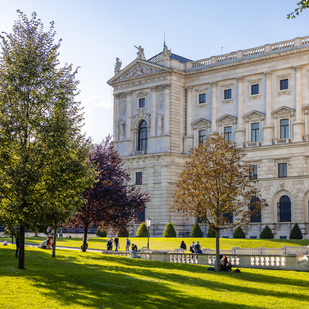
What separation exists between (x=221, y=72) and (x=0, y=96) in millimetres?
48385

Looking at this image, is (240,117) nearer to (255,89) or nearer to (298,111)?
(255,89)

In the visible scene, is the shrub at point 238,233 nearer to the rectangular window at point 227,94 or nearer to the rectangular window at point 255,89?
the rectangular window at point 255,89

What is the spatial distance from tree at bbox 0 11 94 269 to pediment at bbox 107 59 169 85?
4645 centimetres

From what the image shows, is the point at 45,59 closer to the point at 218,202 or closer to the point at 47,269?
the point at 47,269

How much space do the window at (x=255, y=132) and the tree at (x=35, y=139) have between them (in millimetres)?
41772

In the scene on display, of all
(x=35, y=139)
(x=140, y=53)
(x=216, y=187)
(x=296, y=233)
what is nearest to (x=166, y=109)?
(x=140, y=53)

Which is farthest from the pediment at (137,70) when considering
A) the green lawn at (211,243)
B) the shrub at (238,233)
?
the shrub at (238,233)

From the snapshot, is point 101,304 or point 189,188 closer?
point 101,304

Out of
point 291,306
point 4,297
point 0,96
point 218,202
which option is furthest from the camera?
point 218,202

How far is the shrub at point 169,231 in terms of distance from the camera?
66500mm

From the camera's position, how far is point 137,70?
77000mm

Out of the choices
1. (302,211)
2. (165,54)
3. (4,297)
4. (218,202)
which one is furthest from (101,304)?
(165,54)

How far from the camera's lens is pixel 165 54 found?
244 feet

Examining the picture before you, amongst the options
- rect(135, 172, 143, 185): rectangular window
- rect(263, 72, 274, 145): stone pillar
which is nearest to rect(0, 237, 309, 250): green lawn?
rect(135, 172, 143, 185): rectangular window
